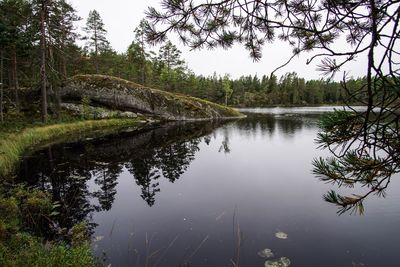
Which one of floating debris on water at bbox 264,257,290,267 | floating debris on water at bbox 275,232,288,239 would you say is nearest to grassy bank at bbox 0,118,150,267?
floating debris on water at bbox 264,257,290,267

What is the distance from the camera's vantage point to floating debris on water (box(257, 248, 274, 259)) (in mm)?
5438

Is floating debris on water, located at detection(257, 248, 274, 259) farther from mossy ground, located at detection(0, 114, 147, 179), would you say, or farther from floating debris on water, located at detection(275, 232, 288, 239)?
mossy ground, located at detection(0, 114, 147, 179)

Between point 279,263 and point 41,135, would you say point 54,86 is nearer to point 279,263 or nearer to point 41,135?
point 41,135

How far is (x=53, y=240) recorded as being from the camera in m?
5.68

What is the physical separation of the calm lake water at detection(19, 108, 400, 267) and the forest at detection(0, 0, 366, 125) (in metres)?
3.74

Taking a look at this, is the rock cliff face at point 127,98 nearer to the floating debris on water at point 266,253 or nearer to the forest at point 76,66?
the forest at point 76,66

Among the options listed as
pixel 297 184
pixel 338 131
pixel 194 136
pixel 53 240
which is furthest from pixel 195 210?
pixel 194 136

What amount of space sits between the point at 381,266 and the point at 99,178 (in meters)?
9.40

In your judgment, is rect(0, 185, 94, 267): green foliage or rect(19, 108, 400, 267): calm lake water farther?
rect(19, 108, 400, 267): calm lake water

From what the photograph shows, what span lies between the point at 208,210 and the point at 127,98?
1031 inches

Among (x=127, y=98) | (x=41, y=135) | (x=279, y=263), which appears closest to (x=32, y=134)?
(x=41, y=135)

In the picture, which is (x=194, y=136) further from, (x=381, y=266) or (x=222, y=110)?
(x=222, y=110)

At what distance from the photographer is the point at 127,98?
3162 centimetres

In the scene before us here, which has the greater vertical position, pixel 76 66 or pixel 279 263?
pixel 76 66
